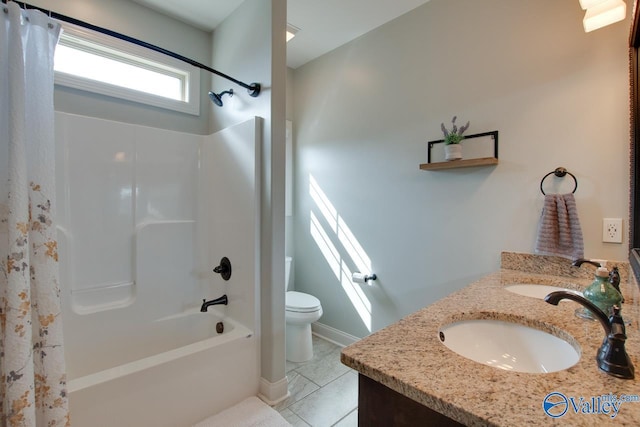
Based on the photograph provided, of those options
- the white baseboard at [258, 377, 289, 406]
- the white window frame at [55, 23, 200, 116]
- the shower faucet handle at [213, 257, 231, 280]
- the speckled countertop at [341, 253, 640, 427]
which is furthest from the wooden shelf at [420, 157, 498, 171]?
the white window frame at [55, 23, 200, 116]

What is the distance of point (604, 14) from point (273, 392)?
260cm

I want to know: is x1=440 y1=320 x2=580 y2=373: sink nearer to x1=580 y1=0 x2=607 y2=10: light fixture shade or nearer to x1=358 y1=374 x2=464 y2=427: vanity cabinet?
x1=358 y1=374 x2=464 y2=427: vanity cabinet

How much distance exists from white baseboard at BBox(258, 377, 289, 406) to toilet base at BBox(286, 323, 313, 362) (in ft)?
1.53

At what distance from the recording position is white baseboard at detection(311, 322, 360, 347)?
8.64 ft

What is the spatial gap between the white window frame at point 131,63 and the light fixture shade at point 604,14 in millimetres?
2450

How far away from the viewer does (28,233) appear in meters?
1.08

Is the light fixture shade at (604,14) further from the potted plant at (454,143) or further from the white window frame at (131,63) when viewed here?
the white window frame at (131,63)

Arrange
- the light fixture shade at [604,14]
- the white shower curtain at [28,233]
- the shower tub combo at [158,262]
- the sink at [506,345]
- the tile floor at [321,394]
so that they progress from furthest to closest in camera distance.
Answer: the tile floor at [321,394]
the shower tub combo at [158,262]
the light fixture shade at [604,14]
the white shower curtain at [28,233]
the sink at [506,345]

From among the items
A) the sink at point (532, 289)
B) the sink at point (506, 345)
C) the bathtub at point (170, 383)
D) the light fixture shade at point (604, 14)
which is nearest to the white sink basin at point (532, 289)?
the sink at point (532, 289)

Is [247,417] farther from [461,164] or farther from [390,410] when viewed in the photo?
[461,164]

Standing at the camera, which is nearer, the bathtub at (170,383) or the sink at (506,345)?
the sink at (506,345)

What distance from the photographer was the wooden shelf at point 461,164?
1793 millimetres

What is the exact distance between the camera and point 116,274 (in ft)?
6.50

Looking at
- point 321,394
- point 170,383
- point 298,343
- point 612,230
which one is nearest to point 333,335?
point 298,343
